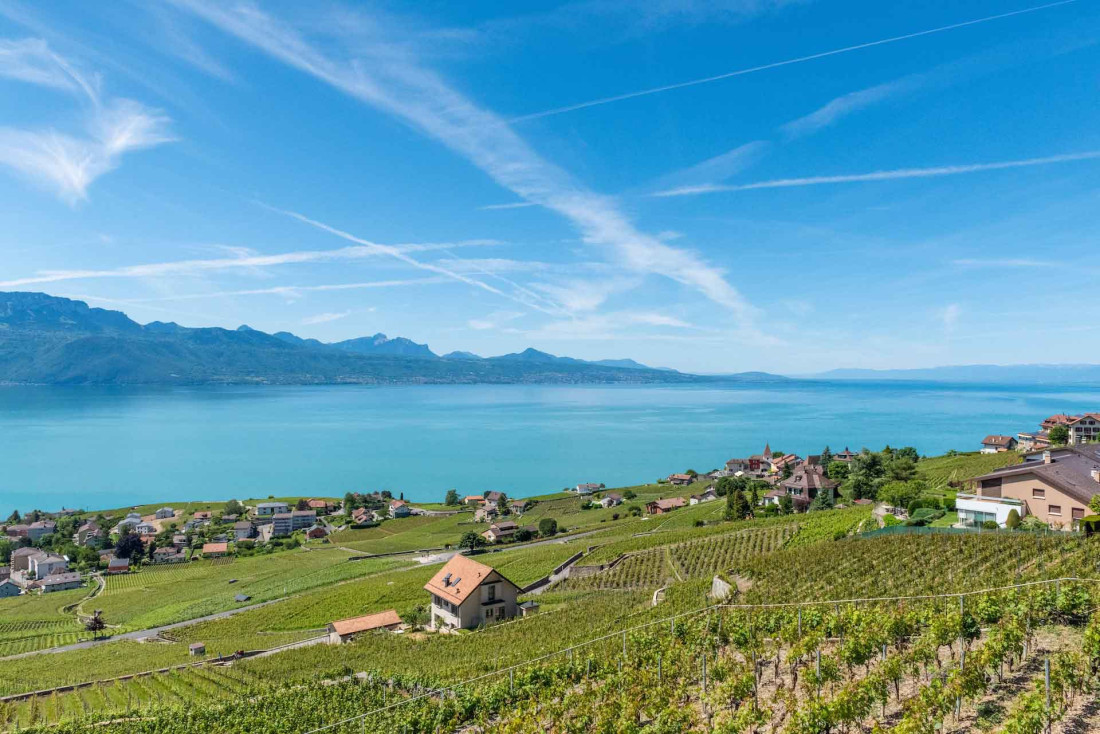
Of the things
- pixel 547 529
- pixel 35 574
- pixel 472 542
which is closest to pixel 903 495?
pixel 547 529

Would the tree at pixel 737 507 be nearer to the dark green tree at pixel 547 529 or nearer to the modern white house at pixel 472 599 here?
the dark green tree at pixel 547 529

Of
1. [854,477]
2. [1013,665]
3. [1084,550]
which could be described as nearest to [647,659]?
[1013,665]

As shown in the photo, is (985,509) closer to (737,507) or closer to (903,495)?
(903,495)

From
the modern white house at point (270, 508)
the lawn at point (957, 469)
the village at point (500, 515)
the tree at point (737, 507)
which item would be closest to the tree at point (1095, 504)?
the village at point (500, 515)

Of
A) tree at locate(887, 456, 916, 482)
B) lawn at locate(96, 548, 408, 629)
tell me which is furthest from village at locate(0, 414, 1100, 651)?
lawn at locate(96, 548, 408, 629)

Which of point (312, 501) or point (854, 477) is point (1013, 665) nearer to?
point (854, 477)
